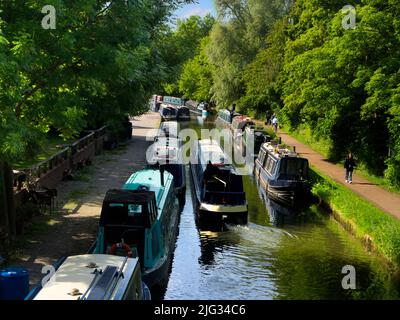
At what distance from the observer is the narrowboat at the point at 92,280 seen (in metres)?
8.96

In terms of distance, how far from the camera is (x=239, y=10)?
217 ft

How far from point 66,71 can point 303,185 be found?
49.6ft

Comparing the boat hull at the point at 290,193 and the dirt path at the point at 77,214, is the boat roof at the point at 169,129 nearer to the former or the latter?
the dirt path at the point at 77,214

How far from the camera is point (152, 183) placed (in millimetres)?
20453

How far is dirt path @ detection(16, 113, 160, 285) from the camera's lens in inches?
646

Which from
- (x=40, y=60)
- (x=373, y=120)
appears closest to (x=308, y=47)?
(x=373, y=120)

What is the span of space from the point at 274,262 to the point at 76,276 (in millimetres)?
10021

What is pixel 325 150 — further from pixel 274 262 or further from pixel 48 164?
pixel 274 262

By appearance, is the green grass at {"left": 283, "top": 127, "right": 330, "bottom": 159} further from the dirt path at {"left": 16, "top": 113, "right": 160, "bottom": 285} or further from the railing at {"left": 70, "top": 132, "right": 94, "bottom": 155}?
the railing at {"left": 70, "top": 132, "right": 94, "bottom": 155}
